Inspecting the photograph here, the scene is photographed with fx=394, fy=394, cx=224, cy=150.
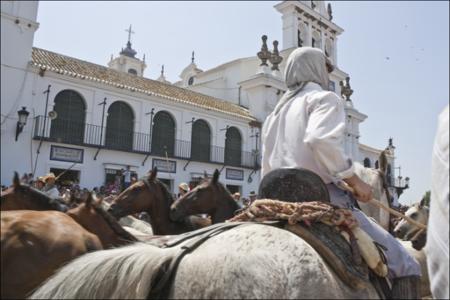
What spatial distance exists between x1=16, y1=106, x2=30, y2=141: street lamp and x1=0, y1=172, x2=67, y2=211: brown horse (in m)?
13.2

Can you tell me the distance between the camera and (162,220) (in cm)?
558

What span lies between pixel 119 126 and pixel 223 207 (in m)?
15.1

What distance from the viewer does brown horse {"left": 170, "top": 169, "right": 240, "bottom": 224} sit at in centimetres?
531

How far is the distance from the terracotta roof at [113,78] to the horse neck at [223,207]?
1409 centimetres

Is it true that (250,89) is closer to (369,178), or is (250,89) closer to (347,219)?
(369,178)

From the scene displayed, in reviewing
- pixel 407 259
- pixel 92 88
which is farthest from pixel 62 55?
pixel 407 259

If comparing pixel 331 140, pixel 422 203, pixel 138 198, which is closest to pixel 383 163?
pixel 422 203

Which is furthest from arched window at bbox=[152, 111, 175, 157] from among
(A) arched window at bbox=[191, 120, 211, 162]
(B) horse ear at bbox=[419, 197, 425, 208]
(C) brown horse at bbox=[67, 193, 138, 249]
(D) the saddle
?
(D) the saddle

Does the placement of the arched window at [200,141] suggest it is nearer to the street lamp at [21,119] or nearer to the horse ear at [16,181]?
the street lamp at [21,119]

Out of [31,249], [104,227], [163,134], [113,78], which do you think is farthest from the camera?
[163,134]

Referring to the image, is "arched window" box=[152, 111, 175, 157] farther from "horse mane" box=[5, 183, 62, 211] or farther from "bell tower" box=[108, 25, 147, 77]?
"bell tower" box=[108, 25, 147, 77]

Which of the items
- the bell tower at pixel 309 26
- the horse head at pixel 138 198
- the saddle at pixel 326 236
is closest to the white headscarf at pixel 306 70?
the saddle at pixel 326 236

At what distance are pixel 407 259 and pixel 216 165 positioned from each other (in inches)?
812

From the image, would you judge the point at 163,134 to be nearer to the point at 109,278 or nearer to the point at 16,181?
the point at 16,181
